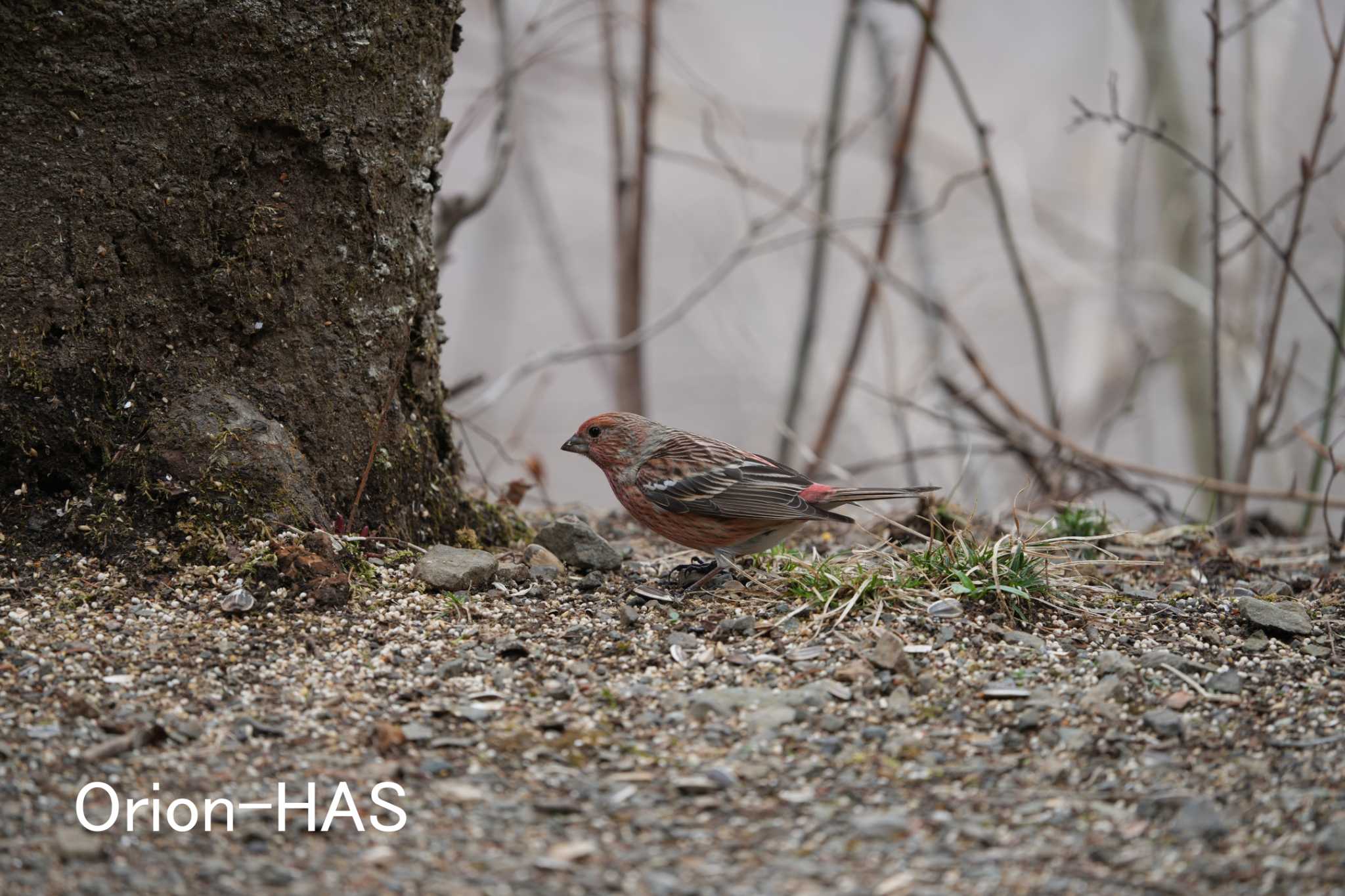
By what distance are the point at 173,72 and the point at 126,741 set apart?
193 cm

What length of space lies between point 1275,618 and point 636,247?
4.15m

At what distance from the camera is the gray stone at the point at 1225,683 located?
3.24 m

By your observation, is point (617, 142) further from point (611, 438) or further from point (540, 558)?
point (540, 558)

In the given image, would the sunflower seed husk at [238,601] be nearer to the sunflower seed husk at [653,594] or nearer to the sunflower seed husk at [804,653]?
the sunflower seed husk at [653,594]

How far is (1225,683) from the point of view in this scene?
10.7 ft

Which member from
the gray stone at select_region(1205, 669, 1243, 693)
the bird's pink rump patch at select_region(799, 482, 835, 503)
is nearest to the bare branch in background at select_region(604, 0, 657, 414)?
the bird's pink rump patch at select_region(799, 482, 835, 503)

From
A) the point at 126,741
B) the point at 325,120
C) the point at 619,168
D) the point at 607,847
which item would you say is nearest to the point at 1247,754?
the point at 607,847

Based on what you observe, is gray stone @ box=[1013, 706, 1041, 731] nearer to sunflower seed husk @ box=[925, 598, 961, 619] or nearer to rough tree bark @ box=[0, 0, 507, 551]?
sunflower seed husk @ box=[925, 598, 961, 619]

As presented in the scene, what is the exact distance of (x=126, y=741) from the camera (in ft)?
9.19

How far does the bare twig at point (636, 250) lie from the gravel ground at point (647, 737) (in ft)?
10.3

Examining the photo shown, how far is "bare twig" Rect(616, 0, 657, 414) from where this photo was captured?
22.0 feet

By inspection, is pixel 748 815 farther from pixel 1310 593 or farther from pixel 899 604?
pixel 1310 593

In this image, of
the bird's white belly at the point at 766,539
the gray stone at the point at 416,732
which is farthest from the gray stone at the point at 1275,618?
the gray stone at the point at 416,732

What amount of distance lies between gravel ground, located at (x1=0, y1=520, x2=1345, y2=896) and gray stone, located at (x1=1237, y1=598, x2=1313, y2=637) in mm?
34
